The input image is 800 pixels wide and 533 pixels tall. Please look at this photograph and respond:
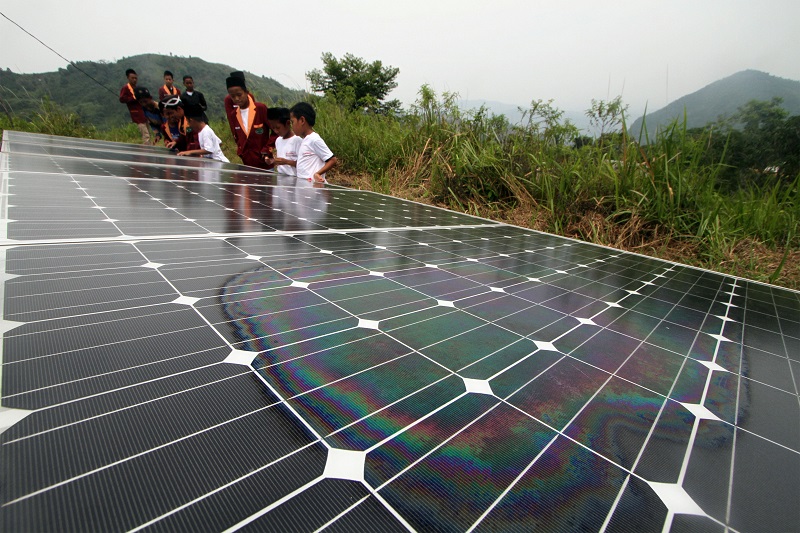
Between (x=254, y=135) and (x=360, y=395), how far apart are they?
745 cm

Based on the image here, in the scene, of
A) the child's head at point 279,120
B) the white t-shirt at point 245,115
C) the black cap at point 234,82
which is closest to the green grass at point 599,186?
the child's head at point 279,120

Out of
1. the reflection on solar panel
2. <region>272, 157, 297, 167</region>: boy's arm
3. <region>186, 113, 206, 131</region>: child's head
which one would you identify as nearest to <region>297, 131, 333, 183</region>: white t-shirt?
<region>272, 157, 297, 167</region>: boy's arm

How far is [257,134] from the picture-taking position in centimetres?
726

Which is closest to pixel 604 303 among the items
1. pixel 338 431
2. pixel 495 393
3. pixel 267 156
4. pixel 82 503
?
pixel 495 393

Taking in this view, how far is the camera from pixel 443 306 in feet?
5.29

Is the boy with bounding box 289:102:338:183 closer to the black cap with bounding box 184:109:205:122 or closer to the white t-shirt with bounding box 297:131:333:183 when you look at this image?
the white t-shirt with bounding box 297:131:333:183

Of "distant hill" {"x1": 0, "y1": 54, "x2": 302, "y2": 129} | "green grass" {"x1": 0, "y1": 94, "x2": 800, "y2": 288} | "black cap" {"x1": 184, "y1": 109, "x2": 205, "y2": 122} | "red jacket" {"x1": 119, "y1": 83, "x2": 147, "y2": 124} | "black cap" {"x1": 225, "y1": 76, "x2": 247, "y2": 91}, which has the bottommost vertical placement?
"green grass" {"x1": 0, "y1": 94, "x2": 800, "y2": 288}

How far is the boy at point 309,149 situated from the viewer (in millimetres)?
6086

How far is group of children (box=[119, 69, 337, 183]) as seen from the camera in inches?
246

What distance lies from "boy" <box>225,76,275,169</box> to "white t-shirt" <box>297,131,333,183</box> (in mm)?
1063

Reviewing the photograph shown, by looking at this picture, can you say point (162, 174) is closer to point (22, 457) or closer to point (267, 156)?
point (267, 156)

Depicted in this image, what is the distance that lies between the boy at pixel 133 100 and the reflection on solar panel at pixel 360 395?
35.0 ft

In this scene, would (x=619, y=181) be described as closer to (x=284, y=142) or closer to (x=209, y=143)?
(x=284, y=142)

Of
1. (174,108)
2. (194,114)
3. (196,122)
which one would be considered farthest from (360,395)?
(174,108)
